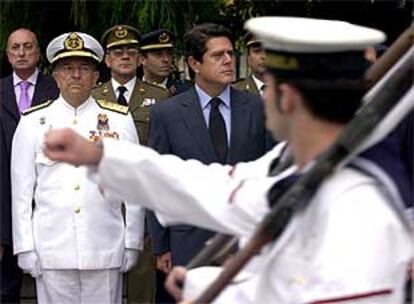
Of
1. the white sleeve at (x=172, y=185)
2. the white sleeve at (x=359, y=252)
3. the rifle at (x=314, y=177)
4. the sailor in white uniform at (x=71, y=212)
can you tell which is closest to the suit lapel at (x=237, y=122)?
the sailor in white uniform at (x=71, y=212)

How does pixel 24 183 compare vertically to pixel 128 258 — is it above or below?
above

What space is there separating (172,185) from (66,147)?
32 cm

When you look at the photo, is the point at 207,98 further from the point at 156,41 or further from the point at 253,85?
the point at 156,41

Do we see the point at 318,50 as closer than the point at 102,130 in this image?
Yes

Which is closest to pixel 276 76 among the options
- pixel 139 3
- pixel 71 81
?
pixel 71 81

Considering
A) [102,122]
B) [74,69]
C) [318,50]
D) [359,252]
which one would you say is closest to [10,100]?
[74,69]

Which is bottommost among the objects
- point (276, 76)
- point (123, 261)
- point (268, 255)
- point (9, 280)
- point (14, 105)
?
point (9, 280)

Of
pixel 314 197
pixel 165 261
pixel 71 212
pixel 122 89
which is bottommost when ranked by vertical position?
pixel 165 261

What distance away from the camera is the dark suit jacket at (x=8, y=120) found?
251 inches

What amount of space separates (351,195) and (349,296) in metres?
0.23

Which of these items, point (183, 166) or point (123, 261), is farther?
point (123, 261)

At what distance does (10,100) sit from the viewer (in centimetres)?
716

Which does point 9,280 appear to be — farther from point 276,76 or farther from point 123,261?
point 276,76

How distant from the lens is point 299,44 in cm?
262
